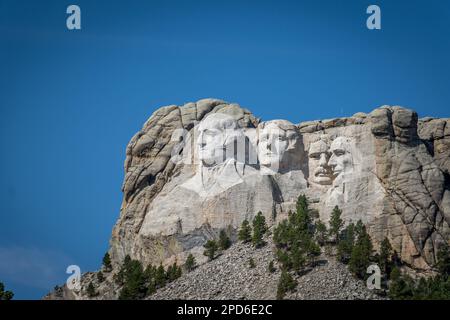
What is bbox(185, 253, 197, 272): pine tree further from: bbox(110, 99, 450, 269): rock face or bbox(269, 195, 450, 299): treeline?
bbox(269, 195, 450, 299): treeline

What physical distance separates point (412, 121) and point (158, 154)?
12.8m

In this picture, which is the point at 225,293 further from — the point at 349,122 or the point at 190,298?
the point at 349,122

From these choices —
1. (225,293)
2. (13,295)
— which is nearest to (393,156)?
(225,293)

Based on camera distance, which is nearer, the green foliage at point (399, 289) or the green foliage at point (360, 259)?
the green foliage at point (399, 289)

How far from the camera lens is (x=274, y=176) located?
75.3 m

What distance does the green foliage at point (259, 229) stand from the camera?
70.7 metres

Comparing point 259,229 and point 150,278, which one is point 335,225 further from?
point 150,278

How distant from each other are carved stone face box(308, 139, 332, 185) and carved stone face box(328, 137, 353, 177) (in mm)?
371

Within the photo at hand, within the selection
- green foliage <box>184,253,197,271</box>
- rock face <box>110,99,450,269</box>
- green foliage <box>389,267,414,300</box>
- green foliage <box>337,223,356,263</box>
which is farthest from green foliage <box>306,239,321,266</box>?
green foliage <box>184,253,197,271</box>

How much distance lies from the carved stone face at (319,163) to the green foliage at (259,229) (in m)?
4.52

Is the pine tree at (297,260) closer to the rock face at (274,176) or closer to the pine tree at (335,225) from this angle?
the pine tree at (335,225)

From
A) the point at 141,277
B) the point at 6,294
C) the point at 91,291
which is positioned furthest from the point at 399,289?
the point at 6,294

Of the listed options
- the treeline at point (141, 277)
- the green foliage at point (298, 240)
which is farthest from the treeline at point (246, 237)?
the treeline at point (141, 277)

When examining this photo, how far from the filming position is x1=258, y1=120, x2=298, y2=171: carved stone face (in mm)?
75688
